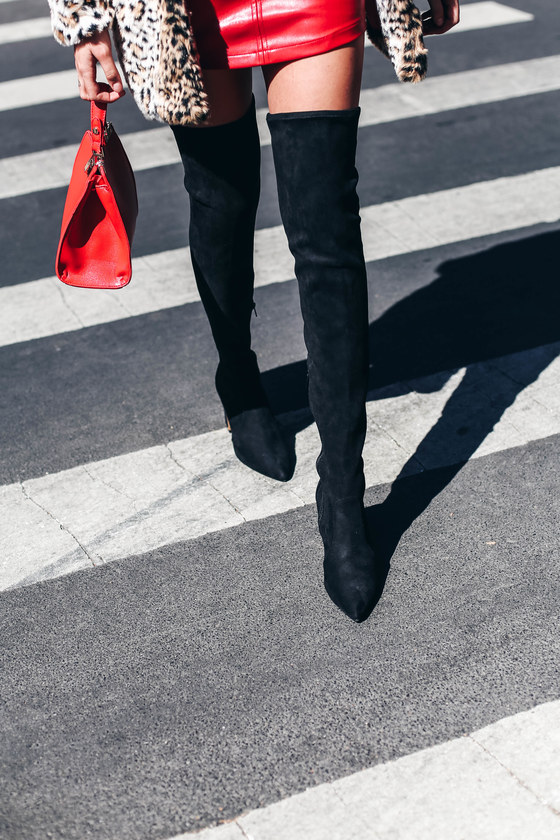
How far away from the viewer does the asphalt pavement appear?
79.4 inches

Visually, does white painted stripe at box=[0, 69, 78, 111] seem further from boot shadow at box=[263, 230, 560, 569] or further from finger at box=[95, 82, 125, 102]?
finger at box=[95, 82, 125, 102]

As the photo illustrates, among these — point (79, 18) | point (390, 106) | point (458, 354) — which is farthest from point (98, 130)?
point (390, 106)

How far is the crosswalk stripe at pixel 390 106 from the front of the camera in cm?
562

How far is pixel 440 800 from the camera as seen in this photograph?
1.95m

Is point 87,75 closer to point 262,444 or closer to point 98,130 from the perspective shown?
point 98,130

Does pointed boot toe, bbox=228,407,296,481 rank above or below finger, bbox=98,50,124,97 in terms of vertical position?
below

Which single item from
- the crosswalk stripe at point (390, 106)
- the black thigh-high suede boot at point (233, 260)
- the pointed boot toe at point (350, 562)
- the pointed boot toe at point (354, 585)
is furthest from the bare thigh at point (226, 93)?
the crosswalk stripe at point (390, 106)

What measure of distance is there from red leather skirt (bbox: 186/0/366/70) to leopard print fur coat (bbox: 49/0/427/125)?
0.23ft

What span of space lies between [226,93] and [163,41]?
1.11 feet

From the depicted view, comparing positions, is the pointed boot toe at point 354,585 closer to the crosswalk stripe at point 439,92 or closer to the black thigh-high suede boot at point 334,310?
the black thigh-high suede boot at point 334,310

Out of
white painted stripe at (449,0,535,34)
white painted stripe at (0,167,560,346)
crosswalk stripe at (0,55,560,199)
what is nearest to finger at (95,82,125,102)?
white painted stripe at (0,167,560,346)

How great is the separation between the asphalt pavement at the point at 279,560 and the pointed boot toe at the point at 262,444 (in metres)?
0.04

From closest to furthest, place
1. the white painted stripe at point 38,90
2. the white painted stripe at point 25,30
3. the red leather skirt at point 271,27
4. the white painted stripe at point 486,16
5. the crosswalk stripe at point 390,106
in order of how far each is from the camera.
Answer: the red leather skirt at point 271,27 < the crosswalk stripe at point 390,106 < the white painted stripe at point 38,90 < the white painted stripe at point 486,16 < the white painted stripe at point 25,30

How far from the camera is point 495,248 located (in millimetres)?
4422
